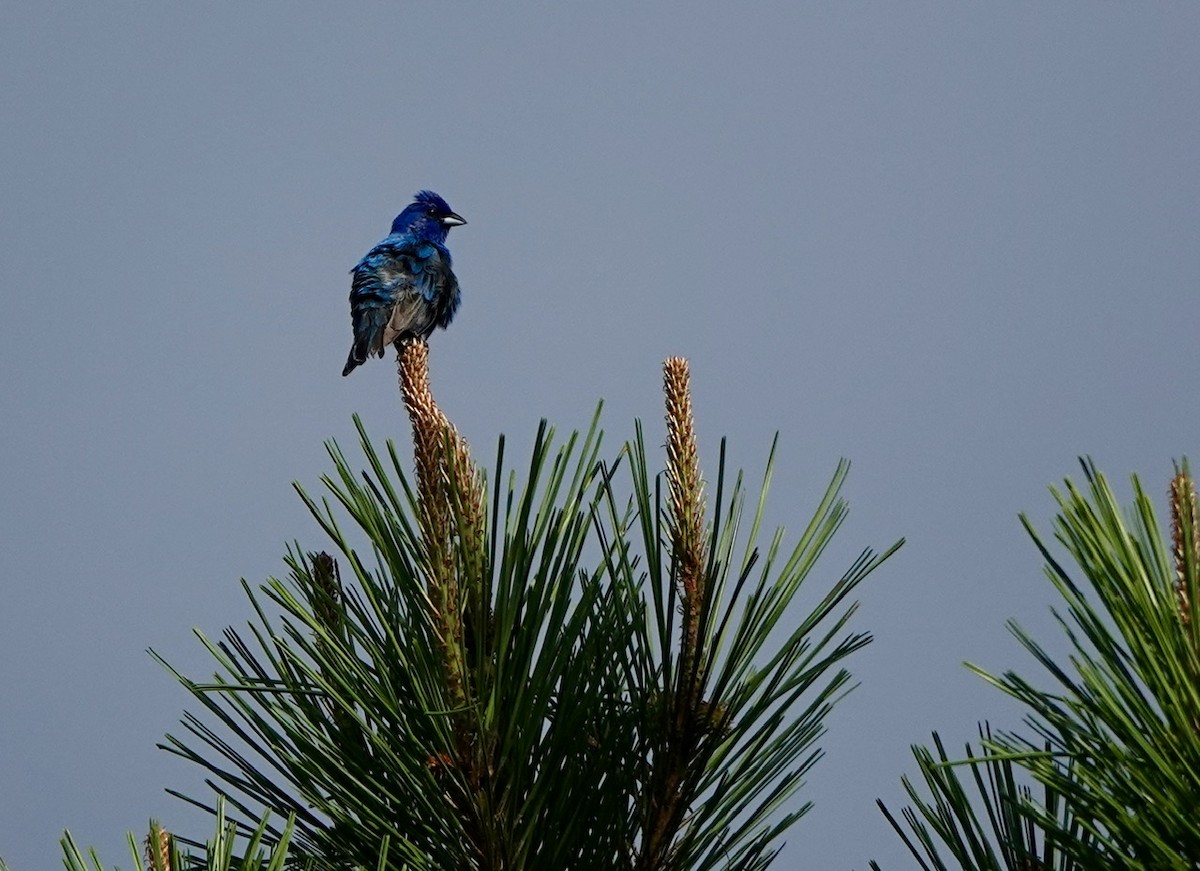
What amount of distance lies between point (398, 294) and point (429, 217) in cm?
328

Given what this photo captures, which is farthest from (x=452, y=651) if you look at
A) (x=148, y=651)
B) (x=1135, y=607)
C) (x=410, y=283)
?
(x=410, y=283)

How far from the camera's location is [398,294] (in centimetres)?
960

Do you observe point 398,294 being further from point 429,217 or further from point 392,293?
point 429,217

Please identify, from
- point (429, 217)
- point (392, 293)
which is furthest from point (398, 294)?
point (429, 217)

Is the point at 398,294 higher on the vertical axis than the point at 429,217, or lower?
lower

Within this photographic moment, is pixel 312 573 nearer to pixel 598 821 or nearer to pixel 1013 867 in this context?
pixel 598 821

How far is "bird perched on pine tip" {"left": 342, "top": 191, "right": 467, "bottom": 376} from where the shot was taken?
376 inches

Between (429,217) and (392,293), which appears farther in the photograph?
(429,217)

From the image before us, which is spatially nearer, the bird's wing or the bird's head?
the bird's wing

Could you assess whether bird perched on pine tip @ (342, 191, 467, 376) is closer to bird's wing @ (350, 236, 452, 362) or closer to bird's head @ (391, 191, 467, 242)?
bird's wing @ (350, 236, 452, 362)

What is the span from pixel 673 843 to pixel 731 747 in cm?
20

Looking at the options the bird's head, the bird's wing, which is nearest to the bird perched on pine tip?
the bird's wing

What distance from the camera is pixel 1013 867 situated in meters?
2.28

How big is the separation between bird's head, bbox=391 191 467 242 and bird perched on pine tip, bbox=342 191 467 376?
7.55ft
